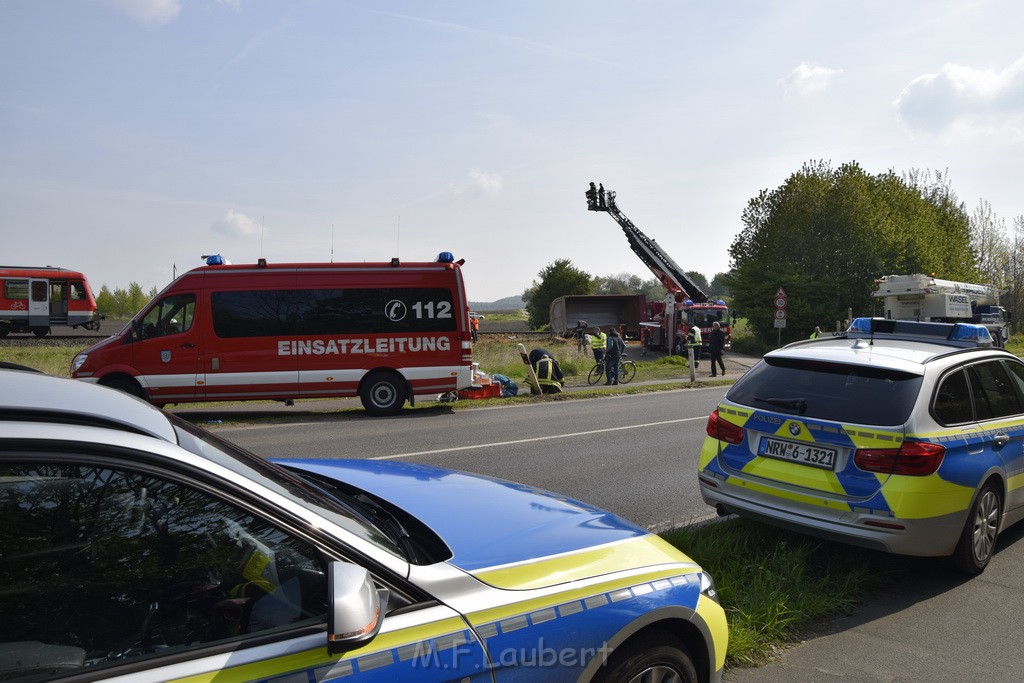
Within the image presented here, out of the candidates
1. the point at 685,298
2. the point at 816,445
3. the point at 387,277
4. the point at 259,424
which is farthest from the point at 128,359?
the point at 685,298

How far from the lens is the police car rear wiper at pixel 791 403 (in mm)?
5367

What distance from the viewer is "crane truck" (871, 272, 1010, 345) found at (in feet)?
83.8

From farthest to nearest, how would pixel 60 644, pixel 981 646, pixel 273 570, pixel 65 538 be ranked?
pixel 981 646, pixel 273 570, pixel 65 538, pixel 60 644

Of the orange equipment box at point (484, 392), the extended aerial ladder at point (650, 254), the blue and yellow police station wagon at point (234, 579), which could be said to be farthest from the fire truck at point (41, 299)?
the blue and yellow police station wagon at point (234, 579)

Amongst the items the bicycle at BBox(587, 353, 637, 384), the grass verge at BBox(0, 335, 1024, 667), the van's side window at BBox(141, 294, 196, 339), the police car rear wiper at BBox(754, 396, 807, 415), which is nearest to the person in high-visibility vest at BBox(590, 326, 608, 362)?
the bicycle at BBox(587, 353, 637, 384)

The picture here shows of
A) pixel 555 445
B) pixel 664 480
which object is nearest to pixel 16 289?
pixel 555 445

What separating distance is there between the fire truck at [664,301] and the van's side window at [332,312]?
19205 mm

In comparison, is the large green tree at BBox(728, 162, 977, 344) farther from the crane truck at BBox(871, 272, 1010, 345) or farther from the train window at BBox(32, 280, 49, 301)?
the train window at BBox(32, 280, 49, 301)

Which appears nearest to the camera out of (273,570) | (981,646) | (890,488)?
(273,570)

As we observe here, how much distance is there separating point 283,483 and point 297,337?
491 inches

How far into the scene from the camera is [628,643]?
2602mm

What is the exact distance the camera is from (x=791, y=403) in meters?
5.42

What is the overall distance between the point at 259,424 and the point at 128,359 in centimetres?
276

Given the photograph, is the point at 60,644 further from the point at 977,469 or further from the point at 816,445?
the point at 977,469
